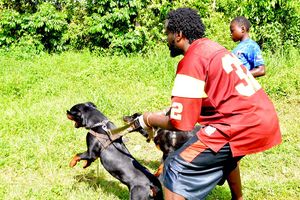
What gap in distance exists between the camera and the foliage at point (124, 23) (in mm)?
11750

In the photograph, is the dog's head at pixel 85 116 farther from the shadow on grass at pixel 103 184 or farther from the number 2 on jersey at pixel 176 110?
the number 2 on jersey at pixel 176 110

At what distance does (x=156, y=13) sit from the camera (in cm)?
1264

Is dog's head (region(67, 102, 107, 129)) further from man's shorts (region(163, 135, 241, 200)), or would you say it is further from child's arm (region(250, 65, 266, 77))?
child's arm (region(250, 65, 266, 77))

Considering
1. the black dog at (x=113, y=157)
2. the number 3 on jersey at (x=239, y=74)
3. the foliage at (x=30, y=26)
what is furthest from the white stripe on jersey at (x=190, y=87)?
the foliage at (x=30, y=26)

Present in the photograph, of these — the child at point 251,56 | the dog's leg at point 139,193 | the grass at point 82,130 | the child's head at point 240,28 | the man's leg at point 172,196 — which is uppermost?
the child's head at point 240,28

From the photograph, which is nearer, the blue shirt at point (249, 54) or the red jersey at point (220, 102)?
the red jersey at point (220, 102)

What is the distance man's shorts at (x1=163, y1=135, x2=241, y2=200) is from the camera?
9.50 ft

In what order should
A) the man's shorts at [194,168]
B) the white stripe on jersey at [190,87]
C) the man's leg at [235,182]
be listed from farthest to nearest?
1. the man's leg at [235,182]
2. the man's shorts at [194,168]
3. the white stripe on jersey at [190,87]

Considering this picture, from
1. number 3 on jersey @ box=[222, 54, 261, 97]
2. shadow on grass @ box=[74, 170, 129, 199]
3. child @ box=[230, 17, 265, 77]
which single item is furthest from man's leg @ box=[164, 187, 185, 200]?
child @ box=[230, 17, 265, 77]

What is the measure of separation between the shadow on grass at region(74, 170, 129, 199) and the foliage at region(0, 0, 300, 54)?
747 cm

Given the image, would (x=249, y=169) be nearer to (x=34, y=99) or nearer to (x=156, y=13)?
(x=34, y=99)

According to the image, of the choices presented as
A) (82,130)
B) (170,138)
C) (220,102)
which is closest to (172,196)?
(220,102)

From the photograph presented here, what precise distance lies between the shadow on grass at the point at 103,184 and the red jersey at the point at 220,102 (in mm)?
2132

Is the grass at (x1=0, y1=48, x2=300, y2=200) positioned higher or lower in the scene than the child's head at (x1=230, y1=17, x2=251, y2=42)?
lower
